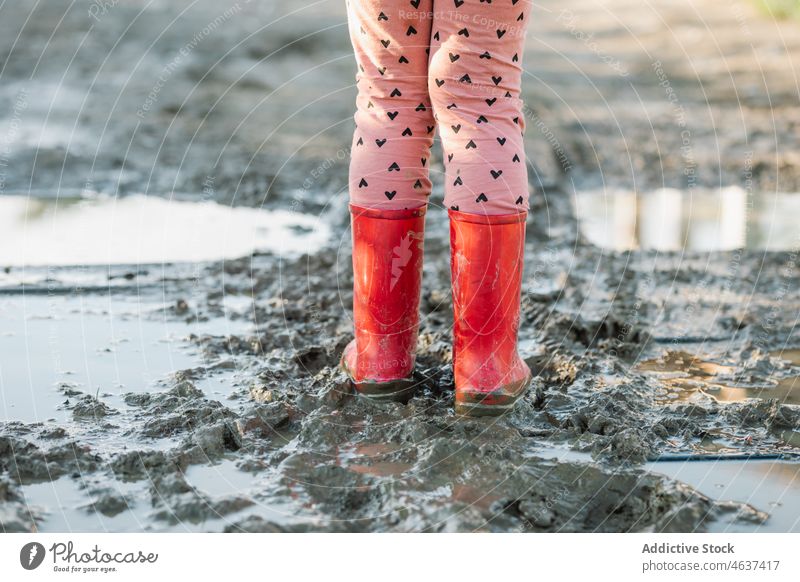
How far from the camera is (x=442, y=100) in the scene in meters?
2.00

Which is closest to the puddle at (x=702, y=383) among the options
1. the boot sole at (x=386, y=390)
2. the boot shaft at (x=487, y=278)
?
the boot shaft at (x=487, y=278)

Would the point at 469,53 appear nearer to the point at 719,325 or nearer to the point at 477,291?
the point at 477,291

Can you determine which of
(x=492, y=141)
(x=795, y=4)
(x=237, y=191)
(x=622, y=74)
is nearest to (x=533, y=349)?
(x=492, y=141)

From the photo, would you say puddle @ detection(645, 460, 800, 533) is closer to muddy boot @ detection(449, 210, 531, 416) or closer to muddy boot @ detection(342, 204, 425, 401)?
muddy boot @ detection(449, 210, 531, 416)

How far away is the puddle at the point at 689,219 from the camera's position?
11.6ft

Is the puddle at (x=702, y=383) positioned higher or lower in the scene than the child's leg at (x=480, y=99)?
lower

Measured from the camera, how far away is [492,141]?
2004mm

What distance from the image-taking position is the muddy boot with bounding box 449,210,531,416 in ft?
6.59

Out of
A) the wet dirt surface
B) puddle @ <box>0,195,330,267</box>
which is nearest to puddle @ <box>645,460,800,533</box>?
the wet dirt surface

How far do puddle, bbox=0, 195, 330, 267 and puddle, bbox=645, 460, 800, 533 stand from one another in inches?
70.0

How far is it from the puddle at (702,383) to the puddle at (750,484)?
333mm

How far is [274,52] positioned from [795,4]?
12.0 ft
